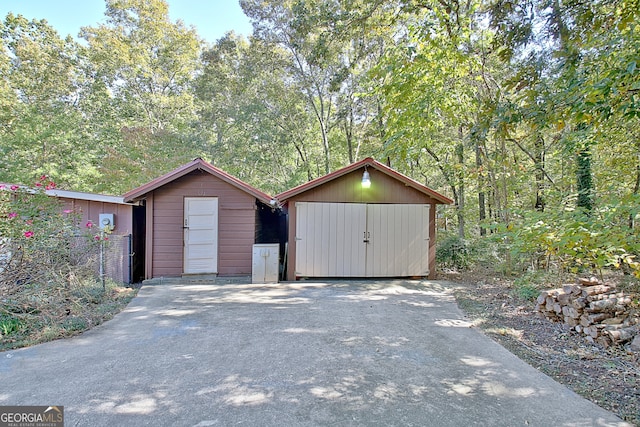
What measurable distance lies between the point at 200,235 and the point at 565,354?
6833 millimetres

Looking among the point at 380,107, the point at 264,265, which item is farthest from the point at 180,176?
the point at 380,107

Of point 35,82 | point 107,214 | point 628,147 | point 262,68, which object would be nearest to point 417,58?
point 628,147

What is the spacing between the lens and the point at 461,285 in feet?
23.4

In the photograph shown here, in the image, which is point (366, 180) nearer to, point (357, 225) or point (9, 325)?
point (357, 225)

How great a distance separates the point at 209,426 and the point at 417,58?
685cm

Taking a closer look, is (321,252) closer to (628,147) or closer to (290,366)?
(290,366)

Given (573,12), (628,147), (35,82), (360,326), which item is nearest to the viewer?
(573,12)

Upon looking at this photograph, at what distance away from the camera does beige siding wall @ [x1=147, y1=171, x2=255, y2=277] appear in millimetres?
7305

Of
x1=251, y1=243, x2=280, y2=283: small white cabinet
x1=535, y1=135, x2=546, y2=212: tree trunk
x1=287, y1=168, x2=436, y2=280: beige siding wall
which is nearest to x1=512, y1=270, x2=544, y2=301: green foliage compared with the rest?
x1=287, y1=168, x2=436, y2=280: beige siding wall

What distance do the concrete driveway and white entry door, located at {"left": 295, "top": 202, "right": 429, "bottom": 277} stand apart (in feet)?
8.51

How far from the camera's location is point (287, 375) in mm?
2895

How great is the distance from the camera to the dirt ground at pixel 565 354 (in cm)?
262

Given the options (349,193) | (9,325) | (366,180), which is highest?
(366,180)

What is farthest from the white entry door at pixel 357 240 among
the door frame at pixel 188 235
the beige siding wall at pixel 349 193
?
the door frame at pixel 188 235
